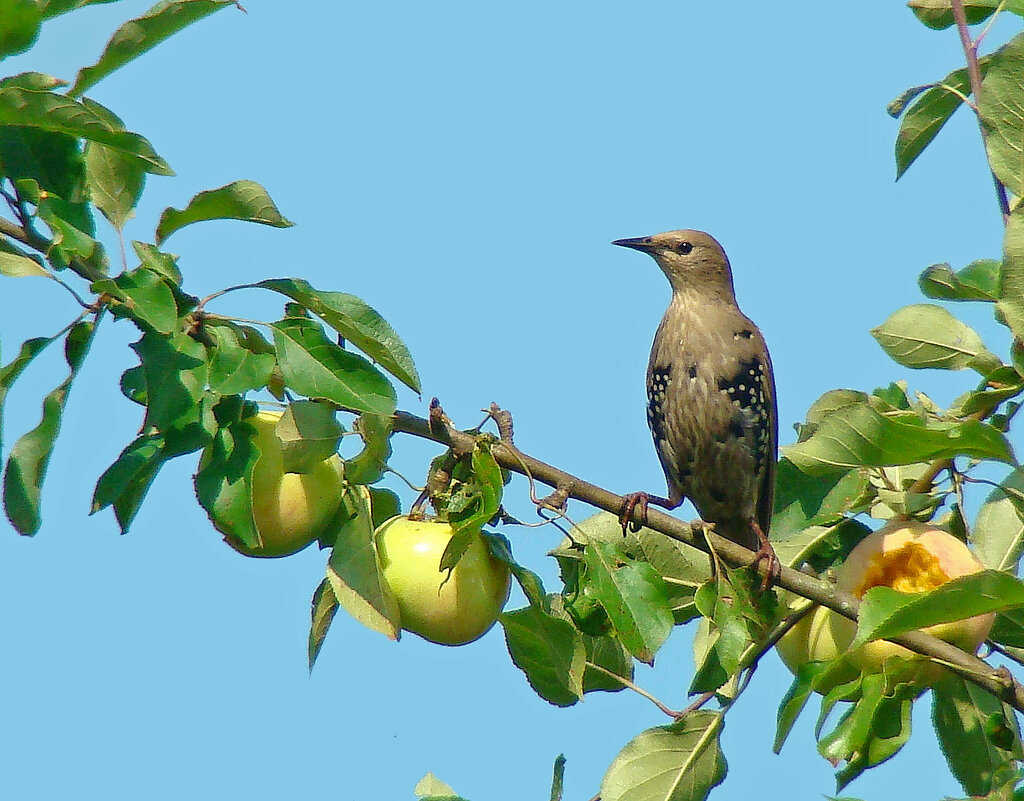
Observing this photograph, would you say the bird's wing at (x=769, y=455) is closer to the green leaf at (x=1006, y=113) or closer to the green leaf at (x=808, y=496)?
the green leaf at (x=808, y=496)

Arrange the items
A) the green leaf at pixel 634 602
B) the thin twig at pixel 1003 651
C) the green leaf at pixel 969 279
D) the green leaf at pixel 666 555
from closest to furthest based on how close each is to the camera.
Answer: the green leaf at pixel 634 602 < the green leaf at pixel 969 279 < the thin twig at pixel 1003 651 < the green leaf at pixel 666 555

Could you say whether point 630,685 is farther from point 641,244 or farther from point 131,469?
point 641,244

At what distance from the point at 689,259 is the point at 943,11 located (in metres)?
2.24

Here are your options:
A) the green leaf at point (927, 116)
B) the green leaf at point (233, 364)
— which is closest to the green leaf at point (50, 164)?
the green leaf at point (233, 364)

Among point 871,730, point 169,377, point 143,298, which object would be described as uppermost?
point 143,298

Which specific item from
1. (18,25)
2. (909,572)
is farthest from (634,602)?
(18,25)

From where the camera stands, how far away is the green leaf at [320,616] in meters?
Result: 3.48

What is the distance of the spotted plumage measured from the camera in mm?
5910

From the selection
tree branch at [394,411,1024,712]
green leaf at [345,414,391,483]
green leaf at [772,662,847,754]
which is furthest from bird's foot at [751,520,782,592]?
green leaf at [345,414,391,483]

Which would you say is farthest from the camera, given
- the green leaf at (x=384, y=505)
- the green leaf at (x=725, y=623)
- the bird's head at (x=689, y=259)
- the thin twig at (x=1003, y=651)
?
the bird's head at (x=689, y=259)

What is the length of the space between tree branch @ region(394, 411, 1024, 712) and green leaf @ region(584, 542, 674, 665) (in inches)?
6.8

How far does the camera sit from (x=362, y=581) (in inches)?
130

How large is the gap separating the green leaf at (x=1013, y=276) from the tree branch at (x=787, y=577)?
821 millimetres

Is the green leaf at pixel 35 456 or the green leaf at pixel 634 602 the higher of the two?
the green leaf at pixel 35 456
